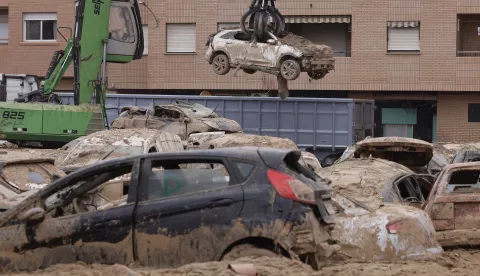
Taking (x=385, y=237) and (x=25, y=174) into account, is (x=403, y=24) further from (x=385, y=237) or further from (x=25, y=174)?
(x=385, y=237)

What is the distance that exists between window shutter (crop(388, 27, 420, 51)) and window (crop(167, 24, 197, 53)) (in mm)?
8078

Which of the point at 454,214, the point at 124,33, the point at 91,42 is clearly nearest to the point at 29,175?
the point at 454,214

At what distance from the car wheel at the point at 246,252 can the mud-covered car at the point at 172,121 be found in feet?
50.8

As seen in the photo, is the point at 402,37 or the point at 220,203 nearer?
the point at 220,203

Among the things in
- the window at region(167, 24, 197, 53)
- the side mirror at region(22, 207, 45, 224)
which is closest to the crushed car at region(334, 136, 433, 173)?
the side mirror at region(22, 207, 45, 224)

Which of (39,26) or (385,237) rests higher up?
(39,26)

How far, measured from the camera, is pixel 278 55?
24.9 metres

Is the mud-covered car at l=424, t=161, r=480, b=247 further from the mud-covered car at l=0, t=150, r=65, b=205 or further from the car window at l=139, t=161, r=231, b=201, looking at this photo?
the mud-covered car at l=0, t=150, r=65, b=205

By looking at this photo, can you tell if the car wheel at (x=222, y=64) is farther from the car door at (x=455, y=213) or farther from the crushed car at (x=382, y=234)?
the crushed car at (x=382, y=234)

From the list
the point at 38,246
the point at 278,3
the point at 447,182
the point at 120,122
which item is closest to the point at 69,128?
the point at 120,122

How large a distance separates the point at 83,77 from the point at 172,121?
3.70 meters

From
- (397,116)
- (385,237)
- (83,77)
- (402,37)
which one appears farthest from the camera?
(397,116)

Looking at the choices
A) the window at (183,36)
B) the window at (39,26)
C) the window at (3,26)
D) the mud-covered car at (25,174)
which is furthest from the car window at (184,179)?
the window at (3,26)

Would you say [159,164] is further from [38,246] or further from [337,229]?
[337,229]
